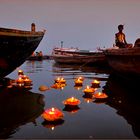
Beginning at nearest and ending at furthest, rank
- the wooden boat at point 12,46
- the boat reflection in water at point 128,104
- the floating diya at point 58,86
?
the boat reflection in water at point 128,104 < the wooden boat at point 12,46 < the floating diya at point 58,86

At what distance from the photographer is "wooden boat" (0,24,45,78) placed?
831cm

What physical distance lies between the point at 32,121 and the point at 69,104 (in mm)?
1250

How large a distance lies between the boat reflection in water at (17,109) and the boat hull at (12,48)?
1332 millimetres

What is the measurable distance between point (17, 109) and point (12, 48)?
380cm

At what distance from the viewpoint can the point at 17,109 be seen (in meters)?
5.55

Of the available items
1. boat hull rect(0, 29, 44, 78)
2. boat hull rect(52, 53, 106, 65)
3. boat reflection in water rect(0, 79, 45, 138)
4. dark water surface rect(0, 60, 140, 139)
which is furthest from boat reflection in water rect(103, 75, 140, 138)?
boat hull rect(52, 53, 106, 65)

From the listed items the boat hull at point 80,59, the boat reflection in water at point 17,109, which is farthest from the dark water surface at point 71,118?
the boat hull at point 80,59

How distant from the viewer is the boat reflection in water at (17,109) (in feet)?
14.4

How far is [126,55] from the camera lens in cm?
795

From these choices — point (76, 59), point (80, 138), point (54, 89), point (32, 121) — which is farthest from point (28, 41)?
point (76, 59)

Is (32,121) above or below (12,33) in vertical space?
below

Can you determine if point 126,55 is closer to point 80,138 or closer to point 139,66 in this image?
point 139,66

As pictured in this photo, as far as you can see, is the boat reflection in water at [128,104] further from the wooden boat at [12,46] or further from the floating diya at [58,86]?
the wooden boat at [12,46]

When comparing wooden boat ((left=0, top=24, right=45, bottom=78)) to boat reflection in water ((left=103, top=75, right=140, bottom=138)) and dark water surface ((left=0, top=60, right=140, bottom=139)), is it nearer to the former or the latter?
dark water surface ((left=0, top=60, right=140, bottom=139))
